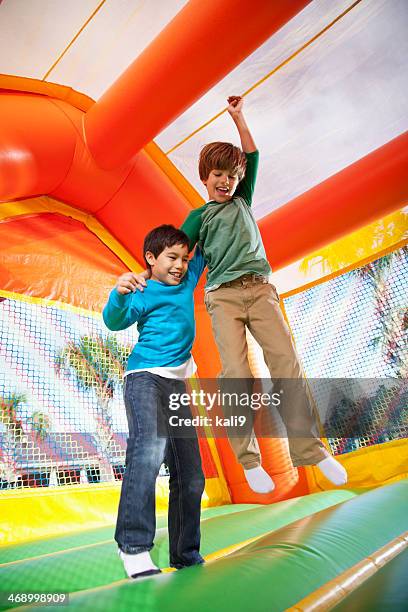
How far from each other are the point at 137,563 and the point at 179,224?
1.57 m

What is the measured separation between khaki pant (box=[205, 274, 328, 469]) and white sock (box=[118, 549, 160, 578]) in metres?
0.33

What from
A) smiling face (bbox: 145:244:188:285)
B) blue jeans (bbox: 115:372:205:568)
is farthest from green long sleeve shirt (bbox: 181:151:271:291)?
blue jeans (bbox: 115:372:205:568)

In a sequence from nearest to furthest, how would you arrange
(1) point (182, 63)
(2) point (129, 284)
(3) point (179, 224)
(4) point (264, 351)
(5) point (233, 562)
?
1. (5) point (233, 562)
2. (2) point (129, 284)
3. (4) point (264, 351)
4. (1) point (182, 63)
5. (3) point (179, 224)

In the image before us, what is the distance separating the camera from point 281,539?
38.8 inches

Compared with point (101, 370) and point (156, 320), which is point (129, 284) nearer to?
point (156, 320)

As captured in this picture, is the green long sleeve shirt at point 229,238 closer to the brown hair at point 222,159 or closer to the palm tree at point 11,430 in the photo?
the brown hair at point 222,159

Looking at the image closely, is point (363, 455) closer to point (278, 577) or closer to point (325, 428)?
point (325, 428)

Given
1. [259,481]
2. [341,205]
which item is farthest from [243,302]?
[341,205]

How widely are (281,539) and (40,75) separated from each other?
6.47 feet

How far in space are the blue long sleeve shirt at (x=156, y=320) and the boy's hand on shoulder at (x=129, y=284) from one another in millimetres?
17

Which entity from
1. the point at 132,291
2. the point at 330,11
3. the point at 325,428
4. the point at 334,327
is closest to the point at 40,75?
the point at 330,11

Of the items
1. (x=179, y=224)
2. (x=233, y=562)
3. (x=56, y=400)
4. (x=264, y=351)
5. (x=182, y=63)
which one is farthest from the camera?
(x=179, y=224)

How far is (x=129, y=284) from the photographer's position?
3.58ft

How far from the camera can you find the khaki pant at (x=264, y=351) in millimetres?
1140
